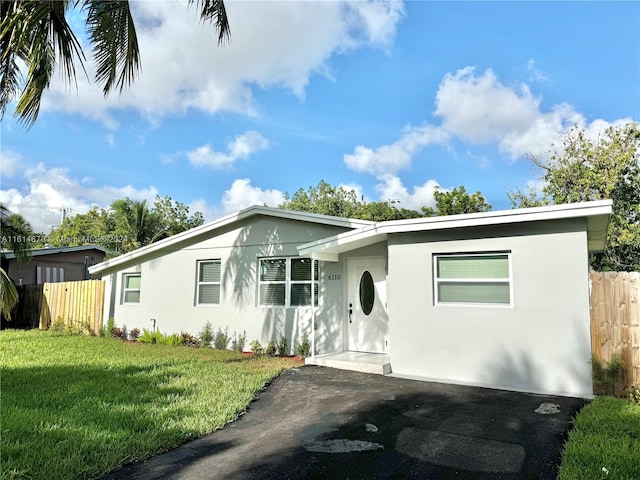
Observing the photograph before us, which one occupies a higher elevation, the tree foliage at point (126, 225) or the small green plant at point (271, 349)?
the tree foliage at point (126, 225)

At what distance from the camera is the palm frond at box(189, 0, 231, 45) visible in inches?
258

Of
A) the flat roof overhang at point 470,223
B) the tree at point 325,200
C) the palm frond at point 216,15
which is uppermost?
the tree at point 325,200

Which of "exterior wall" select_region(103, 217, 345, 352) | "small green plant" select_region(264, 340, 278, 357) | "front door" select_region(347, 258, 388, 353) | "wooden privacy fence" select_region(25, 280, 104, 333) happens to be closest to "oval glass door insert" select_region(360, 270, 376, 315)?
"front door" select_region(347, 258, 388, 353)

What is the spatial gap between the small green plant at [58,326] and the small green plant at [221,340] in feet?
24.9

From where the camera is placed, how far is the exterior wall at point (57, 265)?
19.1 metres

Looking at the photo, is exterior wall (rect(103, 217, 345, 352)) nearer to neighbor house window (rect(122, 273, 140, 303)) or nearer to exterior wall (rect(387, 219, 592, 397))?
neighbor house window (rect(122, 273, 140, 303))

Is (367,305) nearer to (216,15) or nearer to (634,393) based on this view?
(634,393)

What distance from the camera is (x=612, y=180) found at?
719 inches

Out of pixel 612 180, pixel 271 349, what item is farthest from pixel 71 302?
pixel 612 180

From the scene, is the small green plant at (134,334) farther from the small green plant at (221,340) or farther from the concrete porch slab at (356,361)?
the concrete porch slab at (356,361)

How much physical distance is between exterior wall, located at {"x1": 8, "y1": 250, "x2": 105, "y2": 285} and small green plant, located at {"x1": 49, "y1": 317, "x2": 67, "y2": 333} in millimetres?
2439

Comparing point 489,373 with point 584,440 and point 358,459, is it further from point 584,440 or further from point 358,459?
point 358,459

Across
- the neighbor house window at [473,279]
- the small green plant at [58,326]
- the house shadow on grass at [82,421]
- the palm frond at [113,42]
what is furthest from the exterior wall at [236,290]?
the palm frond at [113,42]

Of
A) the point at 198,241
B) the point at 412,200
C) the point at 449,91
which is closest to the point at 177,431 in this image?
the point at 198,241
